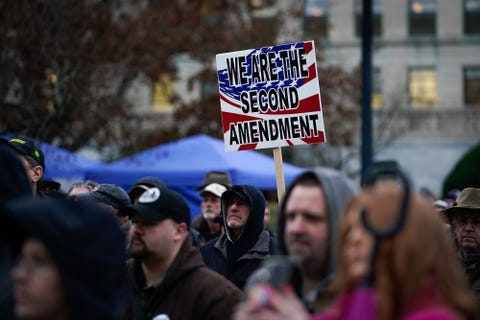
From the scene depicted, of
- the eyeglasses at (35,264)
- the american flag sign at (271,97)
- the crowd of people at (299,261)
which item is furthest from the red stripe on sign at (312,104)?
the eyeglasses at (35,264)

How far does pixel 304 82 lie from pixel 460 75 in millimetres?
35499

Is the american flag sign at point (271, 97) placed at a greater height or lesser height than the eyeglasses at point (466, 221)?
greater

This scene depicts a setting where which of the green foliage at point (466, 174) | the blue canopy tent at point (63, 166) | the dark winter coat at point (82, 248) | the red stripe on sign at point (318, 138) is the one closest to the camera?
the dark winter coat at point (82, 248)

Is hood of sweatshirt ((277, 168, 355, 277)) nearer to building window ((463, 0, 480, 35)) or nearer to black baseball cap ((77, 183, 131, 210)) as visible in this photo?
black baseball cap ((77, 183, 131, 210))

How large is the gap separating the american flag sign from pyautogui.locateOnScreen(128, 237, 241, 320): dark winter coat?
6.92ft

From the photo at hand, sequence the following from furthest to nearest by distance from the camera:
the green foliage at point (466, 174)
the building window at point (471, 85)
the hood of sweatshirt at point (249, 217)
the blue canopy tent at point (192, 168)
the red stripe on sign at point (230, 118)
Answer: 1. the building window at point (471, 85)
2. the green foliage at point (466, 174)
3. the blue canopy tent at point (192, 168)
4. the hood of sweatshirt at point (249, 217)
5. the red stripe on sign at point (230, 118)

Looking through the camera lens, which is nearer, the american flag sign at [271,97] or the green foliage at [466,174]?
the american flag sign at [271,97]

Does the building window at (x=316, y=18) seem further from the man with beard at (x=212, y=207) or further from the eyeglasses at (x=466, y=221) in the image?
the eyeglasses at (x=466, y=221)

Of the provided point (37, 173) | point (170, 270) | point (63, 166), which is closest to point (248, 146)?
point (37, 173)

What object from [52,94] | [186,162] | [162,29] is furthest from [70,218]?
[162,29]

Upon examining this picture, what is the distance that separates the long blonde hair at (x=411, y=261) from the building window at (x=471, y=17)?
3958 cm

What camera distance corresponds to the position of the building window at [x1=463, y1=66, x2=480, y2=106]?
4250 cm

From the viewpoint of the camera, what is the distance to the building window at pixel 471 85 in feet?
139

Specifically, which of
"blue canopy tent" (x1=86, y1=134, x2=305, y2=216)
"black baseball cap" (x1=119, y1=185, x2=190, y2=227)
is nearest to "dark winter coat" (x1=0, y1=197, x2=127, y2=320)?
"black baseball cap" (x1=119, y1=185, x2=190, y2=227)
